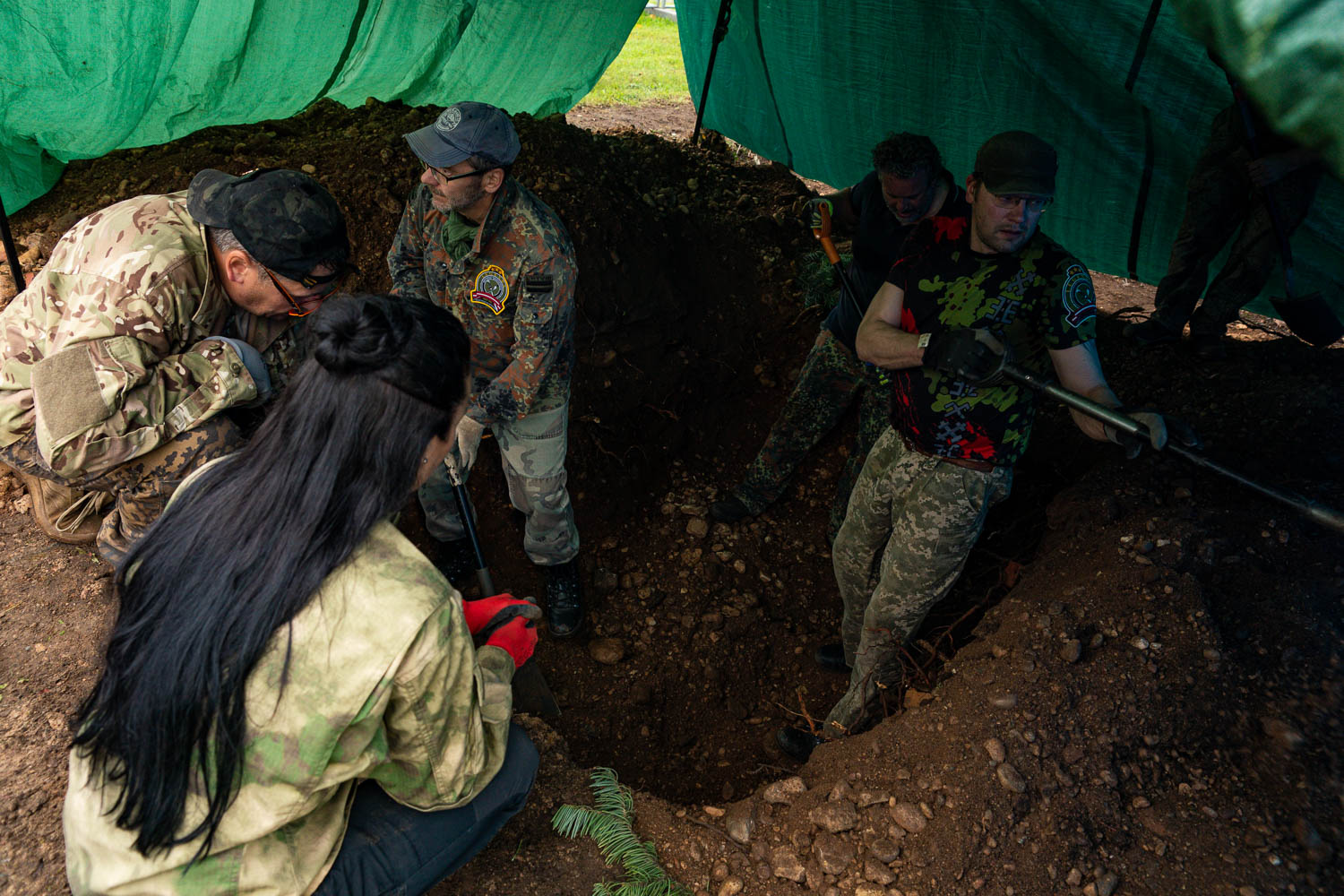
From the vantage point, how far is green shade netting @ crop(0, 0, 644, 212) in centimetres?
299

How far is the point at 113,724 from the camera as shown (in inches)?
55.4

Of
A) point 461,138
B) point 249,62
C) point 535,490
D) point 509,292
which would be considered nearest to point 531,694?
point 535,490

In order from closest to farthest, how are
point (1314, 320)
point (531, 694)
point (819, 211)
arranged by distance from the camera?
1. point (531, 694)
2. point (1314, 320)
3. point (819, 211)

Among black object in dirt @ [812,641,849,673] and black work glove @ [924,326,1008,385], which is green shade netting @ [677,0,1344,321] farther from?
black object in dirt @ [812,641,849,673]

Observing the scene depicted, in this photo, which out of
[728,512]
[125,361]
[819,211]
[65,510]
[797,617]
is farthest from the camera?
[728,512]

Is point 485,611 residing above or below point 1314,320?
below

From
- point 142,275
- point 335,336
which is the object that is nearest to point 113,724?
point 335,336

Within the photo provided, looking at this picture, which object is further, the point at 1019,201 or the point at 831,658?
the point at 831,658

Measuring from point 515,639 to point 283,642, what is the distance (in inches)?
28.7

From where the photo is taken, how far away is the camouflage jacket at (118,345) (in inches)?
83.1

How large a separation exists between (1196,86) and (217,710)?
3912mm

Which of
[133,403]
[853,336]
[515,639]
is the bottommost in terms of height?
[515,639]

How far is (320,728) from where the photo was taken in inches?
54.3

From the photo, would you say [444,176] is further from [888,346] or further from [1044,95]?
[1044,95]
